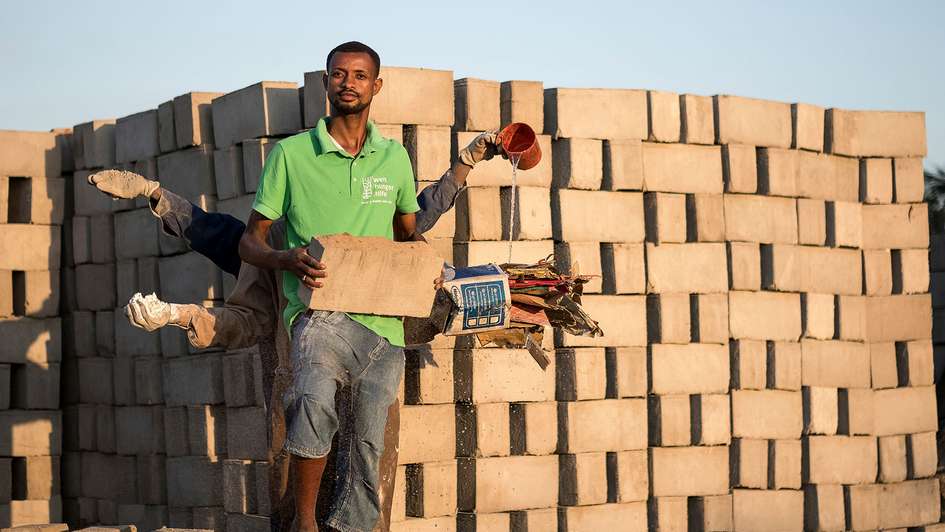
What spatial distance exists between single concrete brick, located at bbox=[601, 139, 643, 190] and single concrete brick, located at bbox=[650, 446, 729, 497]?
1498 mm

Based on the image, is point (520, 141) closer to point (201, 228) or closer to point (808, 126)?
point (201, 228)

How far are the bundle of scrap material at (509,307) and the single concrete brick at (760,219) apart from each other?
255 cm

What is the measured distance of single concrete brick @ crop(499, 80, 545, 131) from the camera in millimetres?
7684

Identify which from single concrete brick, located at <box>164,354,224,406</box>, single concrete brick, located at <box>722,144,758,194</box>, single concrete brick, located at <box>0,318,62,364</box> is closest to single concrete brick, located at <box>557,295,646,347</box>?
single concrete brick, located at <box>722,144,758,194</box>

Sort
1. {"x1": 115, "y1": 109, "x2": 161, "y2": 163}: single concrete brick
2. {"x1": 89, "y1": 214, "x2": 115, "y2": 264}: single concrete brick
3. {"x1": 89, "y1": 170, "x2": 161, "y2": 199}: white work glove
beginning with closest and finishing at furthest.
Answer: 1. {"x1": 89, "y1": 170, "x2": 161, "y2": 199}: white work glove
2. {"x1": 115, "y1": 109, "x2": 161, "y2": 163}: single concrete brick
3. {"x1": 89, "y1": 214, "x2": 115, "y2": 264}: single concrete brick

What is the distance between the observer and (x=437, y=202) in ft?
20.6

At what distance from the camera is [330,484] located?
5.88 metres

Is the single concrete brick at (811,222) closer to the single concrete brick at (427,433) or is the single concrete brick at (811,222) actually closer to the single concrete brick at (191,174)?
the single concrete brick at (427,433)

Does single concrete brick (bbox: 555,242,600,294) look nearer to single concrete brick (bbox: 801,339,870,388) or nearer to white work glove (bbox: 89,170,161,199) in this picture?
single concrete brick (bbox: 801,339,870,388)

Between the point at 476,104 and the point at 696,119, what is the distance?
60.6 inches

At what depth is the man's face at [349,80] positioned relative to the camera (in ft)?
17.3

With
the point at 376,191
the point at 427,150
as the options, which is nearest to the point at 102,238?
the point at 427,150

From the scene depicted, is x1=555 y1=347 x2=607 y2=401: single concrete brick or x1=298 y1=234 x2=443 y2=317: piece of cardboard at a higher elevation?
x1=298 y1=234 x2=443 y2=317: piece of cardboard

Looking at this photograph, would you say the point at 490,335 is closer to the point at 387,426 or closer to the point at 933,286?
the point at 387,426
